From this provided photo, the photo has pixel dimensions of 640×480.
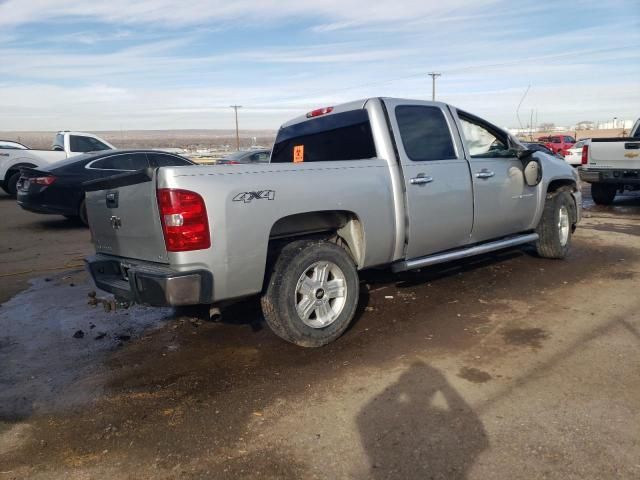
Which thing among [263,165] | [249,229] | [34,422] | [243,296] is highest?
[263,165]

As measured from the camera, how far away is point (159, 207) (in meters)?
3.53

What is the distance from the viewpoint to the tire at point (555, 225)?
263 inches

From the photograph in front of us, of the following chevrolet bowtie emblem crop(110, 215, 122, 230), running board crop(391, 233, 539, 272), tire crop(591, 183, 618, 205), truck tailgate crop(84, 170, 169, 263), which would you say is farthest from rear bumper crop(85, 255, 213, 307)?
tire crop(591, 183, 618, 205)

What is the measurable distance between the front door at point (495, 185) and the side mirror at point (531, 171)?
0.05 meters

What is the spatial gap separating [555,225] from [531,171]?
111 centimetres

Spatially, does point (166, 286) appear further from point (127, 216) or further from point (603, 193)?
point (603, 193)

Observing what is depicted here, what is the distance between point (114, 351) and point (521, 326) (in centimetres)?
347

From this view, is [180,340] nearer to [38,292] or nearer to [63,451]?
[63,451]

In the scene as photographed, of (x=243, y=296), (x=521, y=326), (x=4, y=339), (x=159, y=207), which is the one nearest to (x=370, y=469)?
(x=243, y=296)

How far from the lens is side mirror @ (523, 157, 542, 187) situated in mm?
5961

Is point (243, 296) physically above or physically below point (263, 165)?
below

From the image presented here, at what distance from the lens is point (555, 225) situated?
6695 millimetres

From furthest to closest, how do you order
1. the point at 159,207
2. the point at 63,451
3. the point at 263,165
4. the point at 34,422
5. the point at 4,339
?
1. the point at 4,339
2. the point at 263,165
3. the point at 159,207
4. the point at 34,422
5. the point at 63,451

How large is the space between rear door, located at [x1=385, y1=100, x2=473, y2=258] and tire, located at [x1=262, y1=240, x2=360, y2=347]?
0.77m
